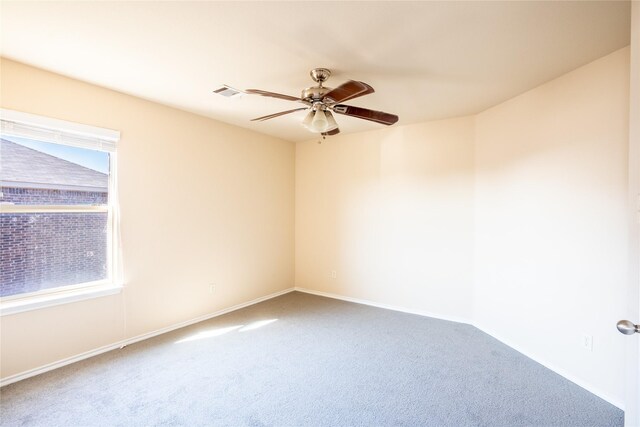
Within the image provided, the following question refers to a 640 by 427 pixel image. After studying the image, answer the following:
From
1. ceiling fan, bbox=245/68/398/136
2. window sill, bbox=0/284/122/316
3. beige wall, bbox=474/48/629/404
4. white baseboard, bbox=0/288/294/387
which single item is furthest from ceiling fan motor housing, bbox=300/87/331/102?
white baseboard, bbox=0/288/294/387

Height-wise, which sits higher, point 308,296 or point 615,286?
point 615,286

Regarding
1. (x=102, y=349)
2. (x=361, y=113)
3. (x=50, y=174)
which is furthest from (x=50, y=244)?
(x=361, y=113)

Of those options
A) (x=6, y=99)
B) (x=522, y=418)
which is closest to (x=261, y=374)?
(x=522, y=418)

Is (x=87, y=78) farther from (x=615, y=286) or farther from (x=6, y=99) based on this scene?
(x=615, y=286)

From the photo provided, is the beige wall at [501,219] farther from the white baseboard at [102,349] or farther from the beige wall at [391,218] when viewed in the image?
the white baseboard at [102,349]

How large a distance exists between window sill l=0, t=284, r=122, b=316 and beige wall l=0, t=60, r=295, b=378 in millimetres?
57

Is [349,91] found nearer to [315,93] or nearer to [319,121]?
[315,93]

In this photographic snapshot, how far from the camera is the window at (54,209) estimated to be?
247 cm

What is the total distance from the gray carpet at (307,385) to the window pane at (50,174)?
1519 mm

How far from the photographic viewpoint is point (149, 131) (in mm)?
Answer: 3254

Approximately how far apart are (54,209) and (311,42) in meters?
2.69

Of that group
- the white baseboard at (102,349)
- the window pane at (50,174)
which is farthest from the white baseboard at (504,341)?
the window pane at (50,174)

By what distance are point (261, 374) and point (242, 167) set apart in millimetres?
2744

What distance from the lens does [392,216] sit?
4.30 metres
